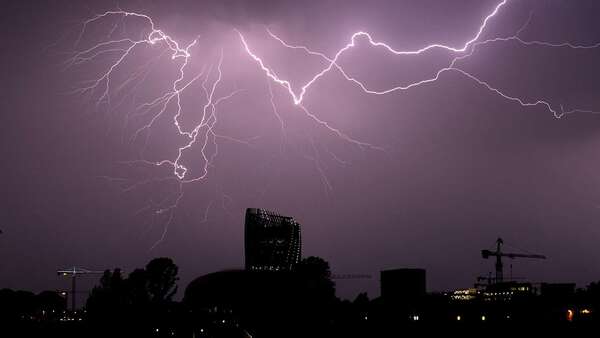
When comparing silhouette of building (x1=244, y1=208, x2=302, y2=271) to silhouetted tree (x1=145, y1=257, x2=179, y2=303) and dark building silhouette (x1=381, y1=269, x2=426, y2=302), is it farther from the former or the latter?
silhouetted tree (x1=145, y1=257, x2=179, y2=303)

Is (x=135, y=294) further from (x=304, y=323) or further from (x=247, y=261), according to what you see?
(x=304, y=323)

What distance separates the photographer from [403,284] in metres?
83.7

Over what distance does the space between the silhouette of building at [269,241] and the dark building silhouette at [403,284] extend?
1396 cm

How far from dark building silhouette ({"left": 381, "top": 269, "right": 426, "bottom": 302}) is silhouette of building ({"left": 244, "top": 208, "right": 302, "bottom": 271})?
13961 millimetres

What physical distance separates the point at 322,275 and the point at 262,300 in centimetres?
4852

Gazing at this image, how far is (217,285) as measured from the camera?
219 feet

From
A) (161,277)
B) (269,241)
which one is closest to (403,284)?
(269,241)

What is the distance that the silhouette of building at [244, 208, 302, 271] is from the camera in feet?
239

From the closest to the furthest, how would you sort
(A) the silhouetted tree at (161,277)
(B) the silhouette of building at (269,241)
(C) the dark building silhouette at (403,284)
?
(B) the silhouette of building at (269,241) → (C) the dark building silhouette at (403,284) → (A) the silhouetted tree at (161,277)

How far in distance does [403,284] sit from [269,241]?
19749 mm

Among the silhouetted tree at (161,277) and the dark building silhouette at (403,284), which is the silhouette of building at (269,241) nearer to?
the dark building silhouette at (403,284)

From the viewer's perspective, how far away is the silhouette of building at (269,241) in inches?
2869

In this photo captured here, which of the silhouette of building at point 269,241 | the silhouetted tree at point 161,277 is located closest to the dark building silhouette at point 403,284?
the silhouette of building at point 269,241

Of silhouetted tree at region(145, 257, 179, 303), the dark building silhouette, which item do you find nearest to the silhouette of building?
the dark building silhouette
